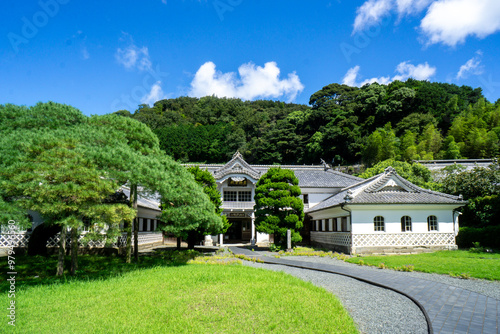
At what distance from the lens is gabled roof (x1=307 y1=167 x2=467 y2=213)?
17438 mm

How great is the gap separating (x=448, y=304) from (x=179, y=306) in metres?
5.83

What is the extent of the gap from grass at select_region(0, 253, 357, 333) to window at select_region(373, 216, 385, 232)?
10.6m

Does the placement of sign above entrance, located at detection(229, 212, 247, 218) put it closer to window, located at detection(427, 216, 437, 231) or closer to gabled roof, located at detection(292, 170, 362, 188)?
gabled roof, located at detection(292, 170, 362, 188)

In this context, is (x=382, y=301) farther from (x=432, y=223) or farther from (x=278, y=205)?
(x=432, y=223)

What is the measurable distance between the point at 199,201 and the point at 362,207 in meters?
10.2

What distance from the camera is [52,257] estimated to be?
13703mm

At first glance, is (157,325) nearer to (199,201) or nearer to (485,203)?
(199,201)

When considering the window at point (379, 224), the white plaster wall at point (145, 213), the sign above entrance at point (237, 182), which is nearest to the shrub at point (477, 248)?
the window at point (379, 224)

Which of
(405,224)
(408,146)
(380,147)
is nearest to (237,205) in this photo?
(405,224)

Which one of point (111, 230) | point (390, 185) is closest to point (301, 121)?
point (390, 185)

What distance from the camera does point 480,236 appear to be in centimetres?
1744

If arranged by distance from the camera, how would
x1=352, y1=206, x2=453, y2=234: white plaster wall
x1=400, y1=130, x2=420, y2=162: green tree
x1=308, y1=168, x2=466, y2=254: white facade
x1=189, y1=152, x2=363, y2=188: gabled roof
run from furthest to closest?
x1=400, y1=130, x2=420, y2=162: green tree, x1=189, y1=152, x2=363, y2=188: gabled roof, x1=352, y1=206, x2=453, y2=234: white plaster wall, x1=308, y1=168, x2=466, y2=254: white facade

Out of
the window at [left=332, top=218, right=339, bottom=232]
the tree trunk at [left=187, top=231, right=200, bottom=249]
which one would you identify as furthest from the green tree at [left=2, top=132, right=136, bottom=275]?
the window at [left=332, top=218, right=339, bottom=232]

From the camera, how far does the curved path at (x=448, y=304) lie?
17.6 ft
